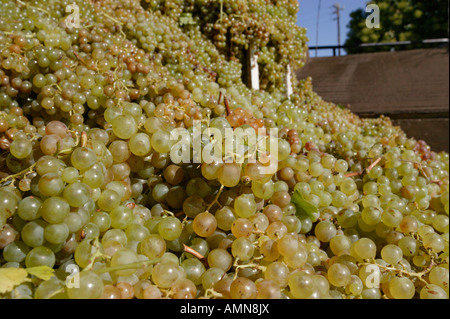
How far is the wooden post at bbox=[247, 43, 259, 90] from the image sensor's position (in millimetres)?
1582

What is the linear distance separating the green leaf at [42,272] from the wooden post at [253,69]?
1.28 metres

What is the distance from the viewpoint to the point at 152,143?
686mm

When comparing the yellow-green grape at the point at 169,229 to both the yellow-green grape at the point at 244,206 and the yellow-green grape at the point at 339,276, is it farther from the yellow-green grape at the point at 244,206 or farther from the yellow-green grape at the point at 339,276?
the yellow-green grape at the point at 339,276

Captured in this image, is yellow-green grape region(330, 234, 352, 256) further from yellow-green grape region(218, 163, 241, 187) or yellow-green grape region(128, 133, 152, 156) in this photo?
yellow-green grape region(128, 133, 152, 156)

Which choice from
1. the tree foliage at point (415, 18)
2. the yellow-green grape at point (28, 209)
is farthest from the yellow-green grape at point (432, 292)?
the tree foliage at point (415, 18)

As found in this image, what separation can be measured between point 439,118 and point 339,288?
231 cm

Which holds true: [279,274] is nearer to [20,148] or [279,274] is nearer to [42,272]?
[42,272]

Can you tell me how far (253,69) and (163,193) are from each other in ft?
3.46

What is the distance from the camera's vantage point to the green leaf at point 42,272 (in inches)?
18.4

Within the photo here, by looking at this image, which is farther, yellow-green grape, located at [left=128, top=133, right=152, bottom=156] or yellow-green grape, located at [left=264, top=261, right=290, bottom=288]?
yellow-green grape, located at [left=128, top=133, right=152, bottom=156]

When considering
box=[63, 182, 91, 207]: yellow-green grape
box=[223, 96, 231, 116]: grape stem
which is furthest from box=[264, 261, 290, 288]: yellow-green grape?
box=[223, 96, 231, 116]: grape stem

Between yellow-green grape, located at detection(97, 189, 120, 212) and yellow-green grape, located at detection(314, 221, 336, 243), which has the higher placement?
yellow-green grape, located at detection(97, 189, 120, 212)

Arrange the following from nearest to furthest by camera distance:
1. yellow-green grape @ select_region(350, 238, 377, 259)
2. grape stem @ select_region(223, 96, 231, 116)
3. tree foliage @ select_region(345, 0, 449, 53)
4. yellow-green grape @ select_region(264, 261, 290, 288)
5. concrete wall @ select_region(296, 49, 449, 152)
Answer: yellow-green grape @ select_region(264, 261, 290, 288)
yellow-green grape @ select_region(350, 238, 377, 259)
grape stem @ select_region(223, 96, 231, 116)
concrete wall @ select_region(296, 49, 449, 152)
tree foliage @ select_region(345, 0, 449, 53)
